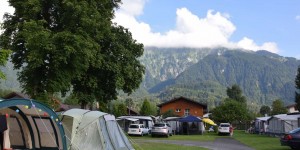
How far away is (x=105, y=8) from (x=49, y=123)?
70.2 ft

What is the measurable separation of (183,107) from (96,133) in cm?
7768

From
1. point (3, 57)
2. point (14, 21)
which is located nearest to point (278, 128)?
point (14, 21)

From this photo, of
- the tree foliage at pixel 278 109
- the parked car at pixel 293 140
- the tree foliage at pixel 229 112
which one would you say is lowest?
the parked car at pixel 293 140

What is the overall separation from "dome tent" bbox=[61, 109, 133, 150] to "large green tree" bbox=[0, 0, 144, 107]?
38.8 feet

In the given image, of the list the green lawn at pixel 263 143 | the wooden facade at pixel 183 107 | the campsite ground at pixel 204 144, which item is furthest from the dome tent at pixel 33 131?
the wooden facade at pixel 183 107

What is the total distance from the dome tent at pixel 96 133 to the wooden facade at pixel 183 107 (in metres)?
74.5

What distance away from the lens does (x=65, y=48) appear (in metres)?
27.9

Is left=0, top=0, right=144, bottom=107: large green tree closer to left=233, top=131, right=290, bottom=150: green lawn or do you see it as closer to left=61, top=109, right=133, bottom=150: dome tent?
left=61, top=109, right=133, bottom=150: dome tent

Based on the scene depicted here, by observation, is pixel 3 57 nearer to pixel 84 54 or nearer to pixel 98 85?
pixel 84 54

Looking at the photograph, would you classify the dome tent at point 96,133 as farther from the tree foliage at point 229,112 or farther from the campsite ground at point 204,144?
the tree foliage at point 229,112

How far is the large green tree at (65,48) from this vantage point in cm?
2844

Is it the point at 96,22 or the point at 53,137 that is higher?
the point at 96,22

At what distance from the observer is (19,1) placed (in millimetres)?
31562

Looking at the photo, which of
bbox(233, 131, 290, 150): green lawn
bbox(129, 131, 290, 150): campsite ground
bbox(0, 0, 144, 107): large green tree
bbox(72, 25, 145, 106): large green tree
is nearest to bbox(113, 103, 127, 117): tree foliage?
bbox(72, 25, 145, 106): large green tree
